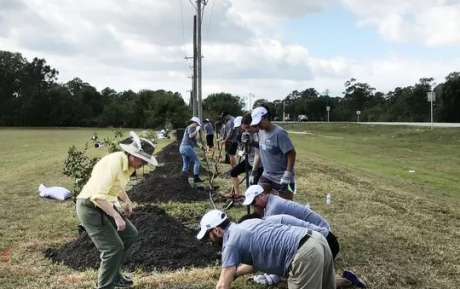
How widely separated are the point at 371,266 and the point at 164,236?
8.52 ft

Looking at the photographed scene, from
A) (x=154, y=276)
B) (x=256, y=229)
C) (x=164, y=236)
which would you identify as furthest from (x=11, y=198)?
(x=256, y=229)

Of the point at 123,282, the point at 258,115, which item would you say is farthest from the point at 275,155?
the point at 123,282

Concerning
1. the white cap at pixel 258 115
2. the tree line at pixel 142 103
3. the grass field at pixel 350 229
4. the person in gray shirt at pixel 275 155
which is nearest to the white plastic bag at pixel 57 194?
the grass field at pixel 350 229

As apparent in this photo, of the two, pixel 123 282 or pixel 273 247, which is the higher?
pixel 273 247

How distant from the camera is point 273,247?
165 inches

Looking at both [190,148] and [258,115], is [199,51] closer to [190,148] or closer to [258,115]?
[190,148]

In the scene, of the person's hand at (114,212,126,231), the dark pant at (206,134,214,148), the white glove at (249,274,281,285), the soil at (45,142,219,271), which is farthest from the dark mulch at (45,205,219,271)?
the dark pant at (206,134,214,148)

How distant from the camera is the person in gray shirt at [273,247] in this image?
405 centimetres

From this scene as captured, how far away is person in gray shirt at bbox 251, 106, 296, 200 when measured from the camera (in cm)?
662

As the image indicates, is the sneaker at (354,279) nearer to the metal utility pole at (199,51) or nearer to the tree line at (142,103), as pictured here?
the metal utility pole at (199,51)

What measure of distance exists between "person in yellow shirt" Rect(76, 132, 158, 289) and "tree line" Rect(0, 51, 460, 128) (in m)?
61.9

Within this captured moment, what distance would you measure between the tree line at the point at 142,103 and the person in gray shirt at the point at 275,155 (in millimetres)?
60199

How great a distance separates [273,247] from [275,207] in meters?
0.99

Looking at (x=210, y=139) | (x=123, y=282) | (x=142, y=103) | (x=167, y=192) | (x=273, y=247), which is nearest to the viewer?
(x=273, y=247)
